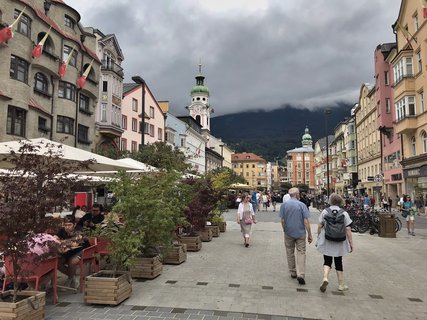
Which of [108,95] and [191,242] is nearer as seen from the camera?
[191,242]

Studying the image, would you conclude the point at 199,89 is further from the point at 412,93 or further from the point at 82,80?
the point at 412,93

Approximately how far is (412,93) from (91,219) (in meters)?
31.9

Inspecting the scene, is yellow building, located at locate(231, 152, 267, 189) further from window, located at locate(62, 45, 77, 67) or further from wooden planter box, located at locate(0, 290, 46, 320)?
wooden planter box, located at locate(0, 290, 46, 320)

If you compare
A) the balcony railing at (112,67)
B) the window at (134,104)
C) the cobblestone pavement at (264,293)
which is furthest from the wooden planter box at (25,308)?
the window at (134,104)

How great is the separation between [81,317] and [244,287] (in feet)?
10.2

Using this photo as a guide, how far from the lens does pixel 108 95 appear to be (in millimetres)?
37375

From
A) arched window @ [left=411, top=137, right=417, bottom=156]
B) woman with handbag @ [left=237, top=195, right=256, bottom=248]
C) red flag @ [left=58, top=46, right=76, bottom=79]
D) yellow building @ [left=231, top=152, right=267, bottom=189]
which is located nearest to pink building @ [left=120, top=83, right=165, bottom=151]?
red flag @ [left=58, top=46, right=76, bottom=79]

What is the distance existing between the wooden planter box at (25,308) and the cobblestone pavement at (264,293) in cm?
62

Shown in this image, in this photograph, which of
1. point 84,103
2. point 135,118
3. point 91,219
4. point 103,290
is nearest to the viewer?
point 103,290

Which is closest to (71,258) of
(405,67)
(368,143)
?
(405,67)

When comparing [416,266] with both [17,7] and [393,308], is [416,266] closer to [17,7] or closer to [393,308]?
[393,308]

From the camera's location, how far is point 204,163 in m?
89.6

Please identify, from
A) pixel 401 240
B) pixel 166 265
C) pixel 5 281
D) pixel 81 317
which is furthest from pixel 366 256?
pixel 5 281

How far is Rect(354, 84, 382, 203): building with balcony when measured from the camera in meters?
50.1
